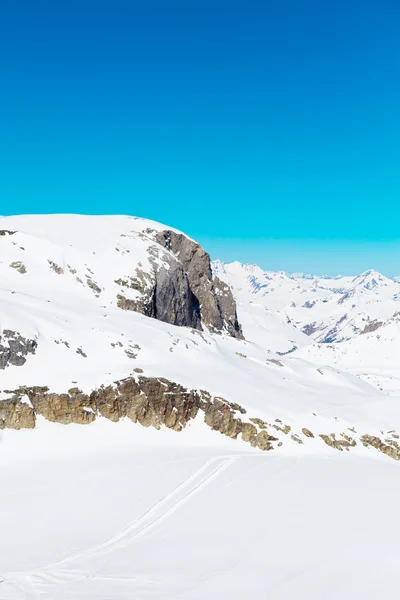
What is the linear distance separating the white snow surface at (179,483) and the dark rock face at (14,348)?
1.85 feet

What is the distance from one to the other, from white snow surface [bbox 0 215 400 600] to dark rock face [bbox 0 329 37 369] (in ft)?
1.85

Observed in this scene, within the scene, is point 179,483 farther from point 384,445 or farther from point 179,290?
point 179,290

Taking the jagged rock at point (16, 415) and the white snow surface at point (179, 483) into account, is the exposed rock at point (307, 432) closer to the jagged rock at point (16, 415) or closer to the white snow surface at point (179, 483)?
the white snow surface at point (179, 483)

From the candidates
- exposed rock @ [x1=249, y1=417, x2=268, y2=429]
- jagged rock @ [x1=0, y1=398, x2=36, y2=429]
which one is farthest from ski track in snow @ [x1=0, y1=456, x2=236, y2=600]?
jagged rock @ [x1=0, y1=398, x2=36, y2=429]

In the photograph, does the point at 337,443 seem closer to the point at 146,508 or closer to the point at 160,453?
the point at 160,453

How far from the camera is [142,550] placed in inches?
591

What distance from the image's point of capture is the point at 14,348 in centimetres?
3362

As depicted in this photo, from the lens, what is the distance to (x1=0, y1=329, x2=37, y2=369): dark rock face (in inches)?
1298

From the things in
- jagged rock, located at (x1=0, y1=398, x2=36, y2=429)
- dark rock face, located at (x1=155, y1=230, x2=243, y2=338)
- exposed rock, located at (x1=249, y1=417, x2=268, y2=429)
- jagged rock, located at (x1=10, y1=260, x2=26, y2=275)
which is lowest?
jagged rock, located at (x1=0, y1=398, x2=36, y2=429)

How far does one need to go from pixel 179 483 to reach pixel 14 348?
17.1 meters

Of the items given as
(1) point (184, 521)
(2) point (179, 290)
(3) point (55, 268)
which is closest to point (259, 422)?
(1) point (184, 521)

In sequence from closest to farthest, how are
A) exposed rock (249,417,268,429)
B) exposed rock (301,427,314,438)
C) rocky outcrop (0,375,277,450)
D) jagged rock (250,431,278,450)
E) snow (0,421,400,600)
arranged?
snow (0,421,400,600), rocky outcrop (0,375,277,450), jagged rock (250,431,278,450), exposed rock (249,417,268,429), exposed rock (301,427,314,438)

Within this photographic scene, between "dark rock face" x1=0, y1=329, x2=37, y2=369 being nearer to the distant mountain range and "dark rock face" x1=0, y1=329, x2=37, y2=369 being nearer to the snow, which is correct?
the distant mountain range

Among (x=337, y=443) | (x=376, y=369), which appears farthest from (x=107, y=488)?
(x=376, y=369)
